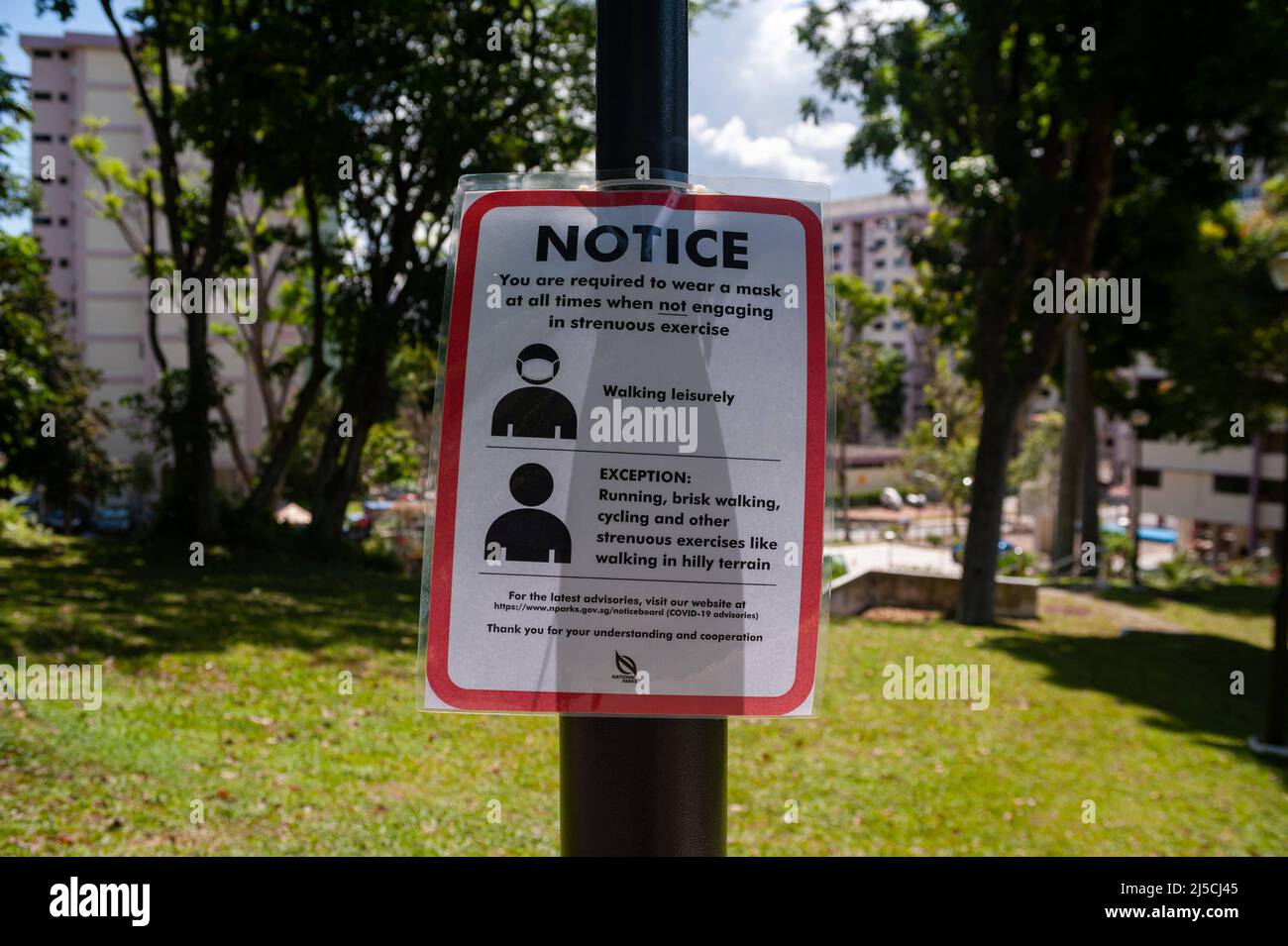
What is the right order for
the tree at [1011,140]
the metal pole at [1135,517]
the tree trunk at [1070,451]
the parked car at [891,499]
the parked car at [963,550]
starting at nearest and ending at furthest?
the tree at [1011,140], the parked car at [963,550], the metal pole at [1135,517], the tree trunk at [1070,451], the parked car at [891,499]

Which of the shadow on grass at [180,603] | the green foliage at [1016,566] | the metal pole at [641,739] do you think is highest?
the metal pole at [641,739]

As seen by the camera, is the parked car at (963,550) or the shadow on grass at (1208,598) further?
the shadow on grass at (1208,598)

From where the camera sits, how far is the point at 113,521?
44.8 meters

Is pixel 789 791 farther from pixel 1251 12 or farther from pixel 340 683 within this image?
pixel 1251 12

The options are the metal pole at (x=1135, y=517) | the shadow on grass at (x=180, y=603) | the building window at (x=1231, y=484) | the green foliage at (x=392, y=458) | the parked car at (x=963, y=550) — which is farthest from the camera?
the building window at (x=1231, y=484)

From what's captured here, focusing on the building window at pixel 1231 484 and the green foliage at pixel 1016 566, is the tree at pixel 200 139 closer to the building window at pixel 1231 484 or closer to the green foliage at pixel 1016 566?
the green foliage at pixel 1016 566

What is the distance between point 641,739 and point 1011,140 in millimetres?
15740

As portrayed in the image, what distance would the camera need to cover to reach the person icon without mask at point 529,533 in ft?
4.51

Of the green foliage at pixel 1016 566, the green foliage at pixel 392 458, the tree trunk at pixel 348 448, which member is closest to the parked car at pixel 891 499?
the green foliage at pixel 392 458

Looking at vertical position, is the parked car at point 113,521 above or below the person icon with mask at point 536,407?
below

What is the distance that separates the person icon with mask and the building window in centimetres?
5957

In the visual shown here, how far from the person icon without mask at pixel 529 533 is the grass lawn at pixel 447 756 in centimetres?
406

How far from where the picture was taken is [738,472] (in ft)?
Result: 4.59
